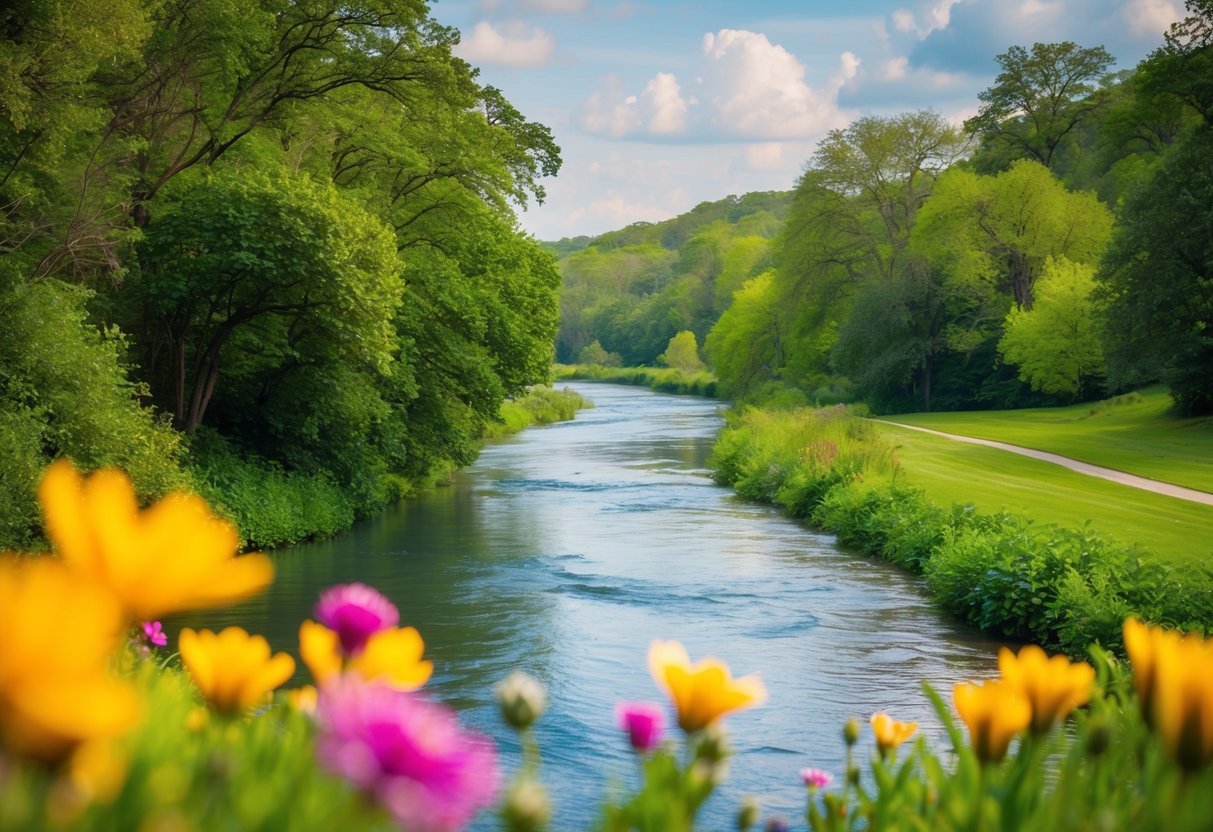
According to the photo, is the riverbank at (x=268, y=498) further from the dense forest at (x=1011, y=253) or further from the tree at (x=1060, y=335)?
the tree at (x=1060, y=335)

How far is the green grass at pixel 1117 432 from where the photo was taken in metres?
27.7

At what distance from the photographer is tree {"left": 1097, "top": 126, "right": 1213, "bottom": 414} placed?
111 ft

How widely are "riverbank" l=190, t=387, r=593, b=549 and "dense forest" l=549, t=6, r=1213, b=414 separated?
23.2 metres

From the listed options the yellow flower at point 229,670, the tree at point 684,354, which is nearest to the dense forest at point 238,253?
the yellow flower at point 229,670

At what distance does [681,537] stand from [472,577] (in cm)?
519

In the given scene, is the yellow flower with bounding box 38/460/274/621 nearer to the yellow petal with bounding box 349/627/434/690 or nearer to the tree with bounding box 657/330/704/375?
the yellow petal with bounding box 349/627/434/690

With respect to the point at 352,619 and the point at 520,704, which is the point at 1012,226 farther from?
the point at 520,704

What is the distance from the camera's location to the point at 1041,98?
215 ft

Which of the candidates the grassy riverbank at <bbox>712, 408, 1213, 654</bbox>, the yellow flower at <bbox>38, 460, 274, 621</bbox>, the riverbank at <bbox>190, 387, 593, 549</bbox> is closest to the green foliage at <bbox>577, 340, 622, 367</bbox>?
the grassy riverbank at <bbox>712, 408, 1213, 654</bbox>

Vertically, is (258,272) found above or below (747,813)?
above

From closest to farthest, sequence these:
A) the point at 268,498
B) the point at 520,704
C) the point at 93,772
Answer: the point at 93,772, the point at 520,704, the point at 268,498

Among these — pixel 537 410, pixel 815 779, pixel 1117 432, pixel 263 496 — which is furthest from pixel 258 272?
pixel 537 410

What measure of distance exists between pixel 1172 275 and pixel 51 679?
37.2 meters

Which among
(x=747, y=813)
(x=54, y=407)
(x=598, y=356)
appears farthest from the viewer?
(x=598, y=356)
